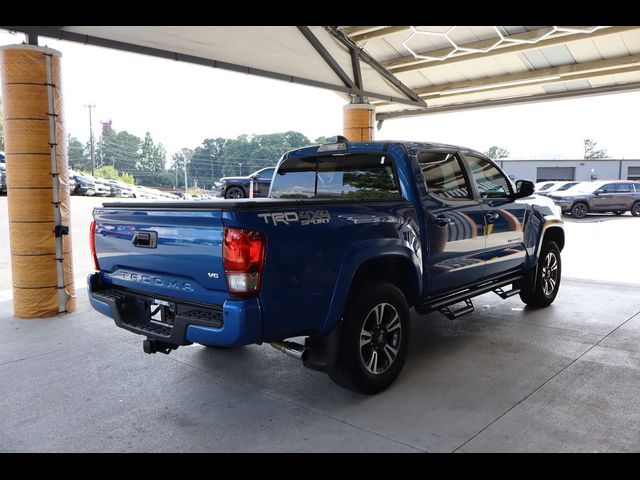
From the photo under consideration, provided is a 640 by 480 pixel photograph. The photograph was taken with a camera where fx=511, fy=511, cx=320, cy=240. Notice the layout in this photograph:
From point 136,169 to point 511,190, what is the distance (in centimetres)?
6778

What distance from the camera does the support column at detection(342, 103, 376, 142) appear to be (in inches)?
431

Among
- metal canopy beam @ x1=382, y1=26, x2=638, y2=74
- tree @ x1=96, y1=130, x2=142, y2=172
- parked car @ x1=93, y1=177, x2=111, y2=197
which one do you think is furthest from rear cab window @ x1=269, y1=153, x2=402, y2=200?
tree @ x1=96, y1=130, x2=142, y2=172

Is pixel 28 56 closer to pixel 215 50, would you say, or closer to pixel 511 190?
pixel 215 50

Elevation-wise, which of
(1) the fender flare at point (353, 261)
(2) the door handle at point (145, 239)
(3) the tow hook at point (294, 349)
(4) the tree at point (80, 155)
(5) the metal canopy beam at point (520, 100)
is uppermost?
(4) the tree at point (80, 155)

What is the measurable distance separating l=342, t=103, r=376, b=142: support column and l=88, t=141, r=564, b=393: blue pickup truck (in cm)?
605

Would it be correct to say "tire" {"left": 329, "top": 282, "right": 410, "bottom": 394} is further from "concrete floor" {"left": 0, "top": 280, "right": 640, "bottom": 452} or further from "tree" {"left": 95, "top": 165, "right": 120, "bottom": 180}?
"tree" {"left": 95, "top": 165, "right": 120, "bottom": 180}

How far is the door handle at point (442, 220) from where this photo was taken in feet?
13.9

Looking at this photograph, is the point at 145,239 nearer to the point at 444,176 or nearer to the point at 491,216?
the point at 444,176

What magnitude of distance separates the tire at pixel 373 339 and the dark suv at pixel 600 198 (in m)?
19.3

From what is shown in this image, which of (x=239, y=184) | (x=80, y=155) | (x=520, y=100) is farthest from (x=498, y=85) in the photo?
(x=80, y=155)

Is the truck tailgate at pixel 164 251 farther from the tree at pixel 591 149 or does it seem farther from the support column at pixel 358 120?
the tree at pixel 591 149

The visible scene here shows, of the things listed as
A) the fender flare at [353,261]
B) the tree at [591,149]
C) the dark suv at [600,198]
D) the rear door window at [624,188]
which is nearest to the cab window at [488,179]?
the fender flare at [353,261]

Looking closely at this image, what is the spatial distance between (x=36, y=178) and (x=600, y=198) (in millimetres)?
21378

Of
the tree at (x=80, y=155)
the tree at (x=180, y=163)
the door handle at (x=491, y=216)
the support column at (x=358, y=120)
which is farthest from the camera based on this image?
the tree at (x=80, y=155)
